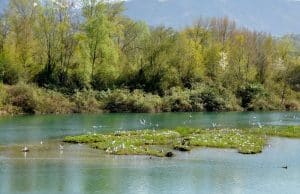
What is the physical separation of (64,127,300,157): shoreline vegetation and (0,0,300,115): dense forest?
3308cm

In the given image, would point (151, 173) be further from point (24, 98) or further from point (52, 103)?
point (52, 103)

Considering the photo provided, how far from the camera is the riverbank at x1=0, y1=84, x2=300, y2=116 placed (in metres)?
81.1

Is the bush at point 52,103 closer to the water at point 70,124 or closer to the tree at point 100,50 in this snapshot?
the water at point 70,124

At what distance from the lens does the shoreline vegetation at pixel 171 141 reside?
43497 mm

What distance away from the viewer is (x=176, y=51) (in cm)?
10238

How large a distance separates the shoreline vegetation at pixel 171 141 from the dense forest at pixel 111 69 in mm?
33075

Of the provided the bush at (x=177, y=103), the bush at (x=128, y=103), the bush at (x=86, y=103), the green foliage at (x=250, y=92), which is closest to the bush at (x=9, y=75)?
the bush at (x=86, y=103)

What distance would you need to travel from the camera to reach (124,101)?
8825 cm

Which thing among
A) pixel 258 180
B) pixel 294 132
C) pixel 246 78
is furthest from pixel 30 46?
pixel 258 180

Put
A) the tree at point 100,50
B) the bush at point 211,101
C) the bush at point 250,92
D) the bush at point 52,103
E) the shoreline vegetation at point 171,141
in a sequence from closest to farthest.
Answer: the shoreline vegetation at point 171,141, the bush at point 52,103, the bush at point 211,101, the tree at point 100,50, the bush at point 250,92

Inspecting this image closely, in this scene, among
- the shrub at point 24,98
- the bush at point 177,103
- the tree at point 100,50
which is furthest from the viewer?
the tree at point 100,50

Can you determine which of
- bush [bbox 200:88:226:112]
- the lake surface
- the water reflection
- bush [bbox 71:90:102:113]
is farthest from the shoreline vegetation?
bush [bbox 200:88:226:112]

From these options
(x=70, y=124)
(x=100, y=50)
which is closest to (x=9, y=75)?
(x=100, y=50)

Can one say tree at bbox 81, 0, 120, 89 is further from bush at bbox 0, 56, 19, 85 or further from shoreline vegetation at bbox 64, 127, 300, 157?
shoreline vegetation at bbox 64, 127, 300, 157
